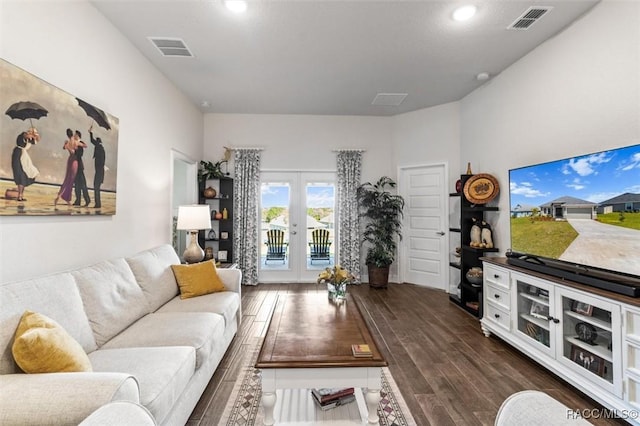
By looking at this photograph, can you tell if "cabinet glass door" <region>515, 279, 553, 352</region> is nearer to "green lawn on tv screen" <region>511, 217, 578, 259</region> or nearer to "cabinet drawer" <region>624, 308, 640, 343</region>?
"green lawn on tv screen" <region>511, 217, 578, 259</region>

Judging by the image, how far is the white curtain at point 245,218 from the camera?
5.11m

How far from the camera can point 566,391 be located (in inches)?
84.6

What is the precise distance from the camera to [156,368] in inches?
59.9

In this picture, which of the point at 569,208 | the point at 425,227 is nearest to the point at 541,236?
the point at 569,208

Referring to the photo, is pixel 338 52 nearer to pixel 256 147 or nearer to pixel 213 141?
pixel 256 147

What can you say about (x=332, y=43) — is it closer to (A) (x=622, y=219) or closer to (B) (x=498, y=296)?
(A) (x=622, y=219)

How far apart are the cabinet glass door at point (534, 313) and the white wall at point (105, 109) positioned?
390cm

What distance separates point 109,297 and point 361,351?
1.81 m

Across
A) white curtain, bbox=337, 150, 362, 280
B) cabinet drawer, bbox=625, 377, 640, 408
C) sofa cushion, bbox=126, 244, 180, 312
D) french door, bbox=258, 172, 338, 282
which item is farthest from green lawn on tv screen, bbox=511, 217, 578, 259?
sofa cushion, bbox=126, 244, 180, 312

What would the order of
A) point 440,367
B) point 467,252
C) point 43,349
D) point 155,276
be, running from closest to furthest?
point 43,349, point 440,367, point 155,276, point 467,252

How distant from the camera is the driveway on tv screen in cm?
193

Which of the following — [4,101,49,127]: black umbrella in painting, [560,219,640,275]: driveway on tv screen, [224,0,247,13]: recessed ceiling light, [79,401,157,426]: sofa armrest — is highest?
[224,0,247,13]: recessed ceiling light

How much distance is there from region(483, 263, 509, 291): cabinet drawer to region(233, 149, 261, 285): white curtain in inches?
144

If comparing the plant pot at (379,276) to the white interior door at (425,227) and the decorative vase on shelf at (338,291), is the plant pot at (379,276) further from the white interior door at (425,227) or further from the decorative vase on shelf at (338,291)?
the decorative vase on shelf at (338,291)
